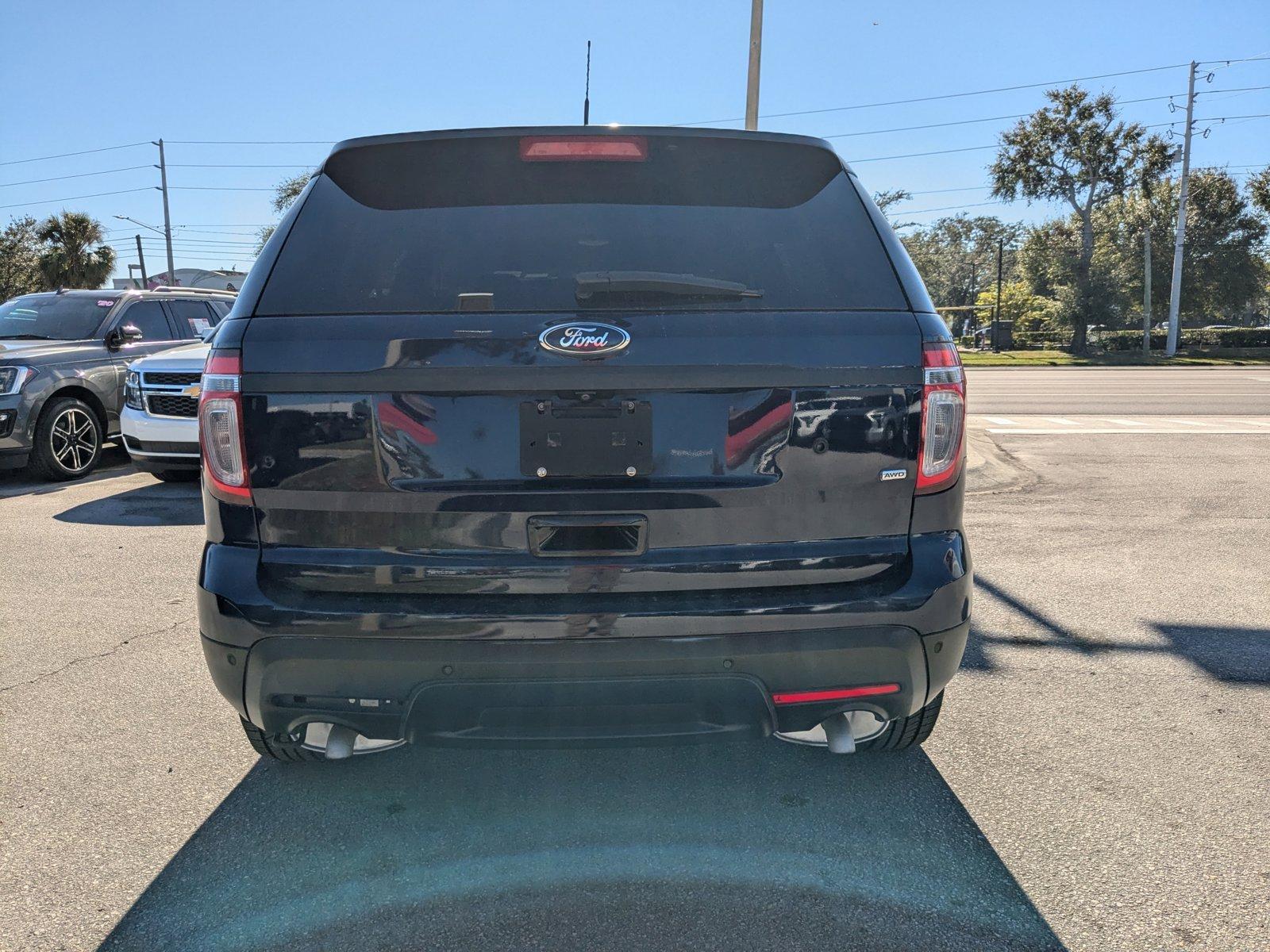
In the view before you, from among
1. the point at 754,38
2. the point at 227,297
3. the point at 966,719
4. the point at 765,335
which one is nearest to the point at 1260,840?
the point at 966,719

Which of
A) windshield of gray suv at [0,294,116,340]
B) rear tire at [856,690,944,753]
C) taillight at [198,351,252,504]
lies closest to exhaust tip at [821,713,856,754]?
rear tire at [856,690,944,753]

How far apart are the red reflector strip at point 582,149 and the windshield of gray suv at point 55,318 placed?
363 inches

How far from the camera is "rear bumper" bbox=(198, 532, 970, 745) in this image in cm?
234

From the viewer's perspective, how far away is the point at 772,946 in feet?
7.52

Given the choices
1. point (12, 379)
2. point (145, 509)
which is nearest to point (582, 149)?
point (145, 509)

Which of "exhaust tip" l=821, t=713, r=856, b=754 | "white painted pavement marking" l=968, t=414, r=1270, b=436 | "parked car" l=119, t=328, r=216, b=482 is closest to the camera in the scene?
"exhaust tip" l=821, t=713, r=856, b=754

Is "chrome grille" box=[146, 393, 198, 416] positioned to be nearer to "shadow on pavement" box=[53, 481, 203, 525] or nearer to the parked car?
the parked car

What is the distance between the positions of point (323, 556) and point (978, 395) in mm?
19658

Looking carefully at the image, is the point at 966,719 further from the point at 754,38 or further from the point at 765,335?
the point at 754,38

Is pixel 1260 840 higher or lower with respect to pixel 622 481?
lower

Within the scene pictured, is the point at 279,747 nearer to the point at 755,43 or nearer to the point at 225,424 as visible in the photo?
the point at 225,424

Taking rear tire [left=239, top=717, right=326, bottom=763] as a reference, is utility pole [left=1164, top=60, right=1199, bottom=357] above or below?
above

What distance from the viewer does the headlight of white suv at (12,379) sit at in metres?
9.11

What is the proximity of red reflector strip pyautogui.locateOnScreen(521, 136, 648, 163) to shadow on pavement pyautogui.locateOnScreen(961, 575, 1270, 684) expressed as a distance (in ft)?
8.91
